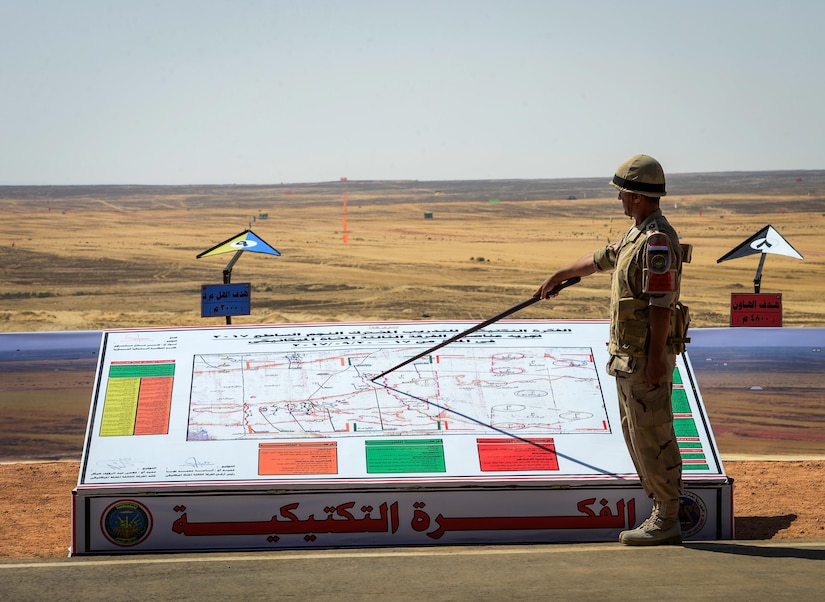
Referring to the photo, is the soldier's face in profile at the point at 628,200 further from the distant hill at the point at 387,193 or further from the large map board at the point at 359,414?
the distant hill at the point at 387,193

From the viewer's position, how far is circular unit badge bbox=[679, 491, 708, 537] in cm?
482

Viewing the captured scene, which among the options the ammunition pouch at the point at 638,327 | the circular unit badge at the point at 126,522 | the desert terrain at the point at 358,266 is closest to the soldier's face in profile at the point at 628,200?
the ammunition pouch at the point at 638,327

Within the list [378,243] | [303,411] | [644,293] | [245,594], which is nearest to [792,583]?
[644,293]

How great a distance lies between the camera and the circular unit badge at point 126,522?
471cm

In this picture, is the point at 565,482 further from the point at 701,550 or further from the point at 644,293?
the point at 644,293

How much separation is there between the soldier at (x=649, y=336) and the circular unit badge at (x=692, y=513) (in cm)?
37

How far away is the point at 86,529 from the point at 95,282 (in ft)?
68.3

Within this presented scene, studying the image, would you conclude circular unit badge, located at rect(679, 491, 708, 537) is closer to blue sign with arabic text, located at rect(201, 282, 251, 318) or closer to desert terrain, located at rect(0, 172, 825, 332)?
blue sign with arabic text, located at rect(201, 282, 251, 318)

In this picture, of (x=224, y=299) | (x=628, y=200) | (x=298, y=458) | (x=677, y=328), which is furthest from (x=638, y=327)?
(x=224, y=299)

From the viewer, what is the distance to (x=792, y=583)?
12.0 feet

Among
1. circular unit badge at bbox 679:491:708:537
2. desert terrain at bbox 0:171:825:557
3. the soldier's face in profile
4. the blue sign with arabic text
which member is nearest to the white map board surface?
circular unit badge at bbox 679:491:708:537

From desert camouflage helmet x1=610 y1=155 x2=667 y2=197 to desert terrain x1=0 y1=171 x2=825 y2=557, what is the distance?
7.27 feet

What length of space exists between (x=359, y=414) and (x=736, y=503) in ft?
8.26

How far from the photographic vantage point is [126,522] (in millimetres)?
4719
